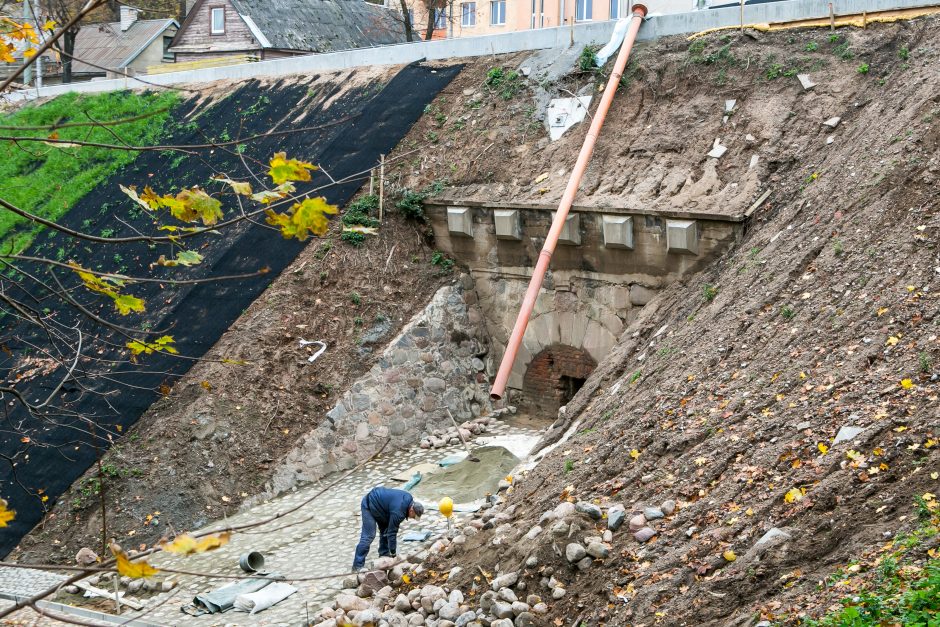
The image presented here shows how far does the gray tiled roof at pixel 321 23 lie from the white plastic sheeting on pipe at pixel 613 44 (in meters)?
20.1

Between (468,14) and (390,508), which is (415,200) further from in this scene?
(468,14)

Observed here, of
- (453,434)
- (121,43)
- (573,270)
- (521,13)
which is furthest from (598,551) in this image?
(121,43)

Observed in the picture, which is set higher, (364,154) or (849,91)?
(849,91)

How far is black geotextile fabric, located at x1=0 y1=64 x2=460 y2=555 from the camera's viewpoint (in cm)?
Answer: 1362

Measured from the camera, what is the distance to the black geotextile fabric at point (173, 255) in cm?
1362

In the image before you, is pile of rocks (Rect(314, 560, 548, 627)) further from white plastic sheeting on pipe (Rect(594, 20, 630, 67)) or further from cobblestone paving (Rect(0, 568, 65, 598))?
white plastic sheeting on pipe (Rect(594, 20, 630, 67))

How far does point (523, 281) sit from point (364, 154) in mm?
3893

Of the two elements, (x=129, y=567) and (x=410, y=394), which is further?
(x=410, y=394)

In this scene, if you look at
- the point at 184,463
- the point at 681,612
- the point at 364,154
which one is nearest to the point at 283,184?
the point at 681,612

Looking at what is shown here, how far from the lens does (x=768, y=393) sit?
348 inches

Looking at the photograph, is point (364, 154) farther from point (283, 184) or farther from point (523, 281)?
point (283, 184)

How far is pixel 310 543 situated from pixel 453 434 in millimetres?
3400

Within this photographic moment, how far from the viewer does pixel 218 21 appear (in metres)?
35.8

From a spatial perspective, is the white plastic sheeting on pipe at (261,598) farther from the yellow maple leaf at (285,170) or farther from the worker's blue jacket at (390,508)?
the yellow maple leaf at (285,170)
